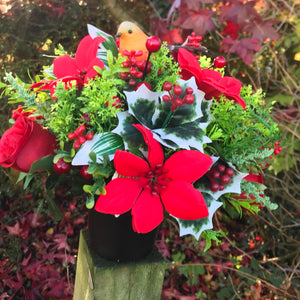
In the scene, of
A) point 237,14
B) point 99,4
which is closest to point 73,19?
point 99,4

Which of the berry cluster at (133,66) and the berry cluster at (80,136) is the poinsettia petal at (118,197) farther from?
the berry cluster at (133,66)

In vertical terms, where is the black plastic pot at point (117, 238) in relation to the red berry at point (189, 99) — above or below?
below

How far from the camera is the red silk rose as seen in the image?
522mm

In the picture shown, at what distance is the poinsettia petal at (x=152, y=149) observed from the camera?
1.46 feet

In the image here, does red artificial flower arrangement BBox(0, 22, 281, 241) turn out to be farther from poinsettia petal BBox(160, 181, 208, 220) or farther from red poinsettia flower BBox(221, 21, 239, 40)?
red poinsettia flower BBox(221, 21, 239, 40)

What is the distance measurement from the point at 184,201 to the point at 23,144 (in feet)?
1.02

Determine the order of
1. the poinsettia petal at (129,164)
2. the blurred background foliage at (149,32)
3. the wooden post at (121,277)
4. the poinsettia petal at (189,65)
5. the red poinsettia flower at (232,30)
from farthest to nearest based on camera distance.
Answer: the blurred background foliage at (149,32)
the red poinsettia flower at (232,30)
the wooden post at (121,277)
the poinsettia petal at (189,65)
the poinsettia petal at (129,164)

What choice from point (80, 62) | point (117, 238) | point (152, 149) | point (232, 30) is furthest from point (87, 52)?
point (232, 30)

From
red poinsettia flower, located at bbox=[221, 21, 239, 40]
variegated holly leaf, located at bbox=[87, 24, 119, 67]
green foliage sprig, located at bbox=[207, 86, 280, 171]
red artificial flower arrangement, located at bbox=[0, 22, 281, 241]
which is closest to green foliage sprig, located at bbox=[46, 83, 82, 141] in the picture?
red artificial flower arrangement, located at bbox=[0, 22, 281, 241]

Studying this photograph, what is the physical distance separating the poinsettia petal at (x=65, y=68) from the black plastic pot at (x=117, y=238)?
0.94 feet

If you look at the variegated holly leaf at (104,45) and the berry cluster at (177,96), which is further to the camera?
the variegated holly leaf at (104,45)

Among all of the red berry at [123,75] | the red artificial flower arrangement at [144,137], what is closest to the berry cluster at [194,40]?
the red artificial flower arrangement at [144,137]

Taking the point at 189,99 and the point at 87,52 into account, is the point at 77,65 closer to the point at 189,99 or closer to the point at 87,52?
the point at 87,52

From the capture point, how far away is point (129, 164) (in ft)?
1.48
